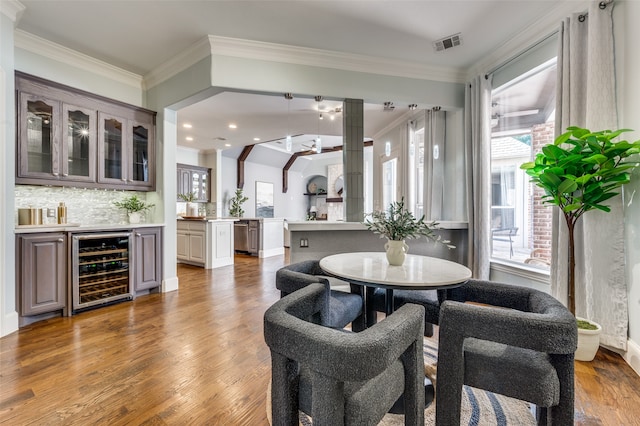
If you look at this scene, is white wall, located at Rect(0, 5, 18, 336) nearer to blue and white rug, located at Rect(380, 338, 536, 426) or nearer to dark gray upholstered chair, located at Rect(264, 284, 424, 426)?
dark gray upholstered chair, located at Rect(264, 284, 424, 426)

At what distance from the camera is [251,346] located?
2.26 m

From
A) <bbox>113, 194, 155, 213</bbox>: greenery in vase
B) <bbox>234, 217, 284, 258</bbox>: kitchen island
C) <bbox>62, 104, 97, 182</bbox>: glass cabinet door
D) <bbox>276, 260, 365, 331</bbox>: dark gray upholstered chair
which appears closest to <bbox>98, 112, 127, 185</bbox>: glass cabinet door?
<bbox>62, 104, 97, 182</bbox>: glass cabinet door

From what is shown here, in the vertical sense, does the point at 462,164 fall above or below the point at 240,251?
above

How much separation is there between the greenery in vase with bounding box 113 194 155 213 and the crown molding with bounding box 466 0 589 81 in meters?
4.67

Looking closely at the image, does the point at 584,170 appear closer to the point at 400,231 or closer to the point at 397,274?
the point at 400,231

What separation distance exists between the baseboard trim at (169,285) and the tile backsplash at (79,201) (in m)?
1.02

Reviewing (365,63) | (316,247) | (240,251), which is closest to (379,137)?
(365,63)

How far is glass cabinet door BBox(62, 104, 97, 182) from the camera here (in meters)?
3.08

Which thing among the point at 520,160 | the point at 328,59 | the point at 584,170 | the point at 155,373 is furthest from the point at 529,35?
the point at 155,373

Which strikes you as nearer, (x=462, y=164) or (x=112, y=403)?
(x=112, y=403)

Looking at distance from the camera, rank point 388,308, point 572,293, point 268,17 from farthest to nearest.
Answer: point 268,17 → point 572,293 → point 388,308

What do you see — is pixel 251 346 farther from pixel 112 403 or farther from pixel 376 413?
A: pixel 376 413

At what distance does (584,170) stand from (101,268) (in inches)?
185

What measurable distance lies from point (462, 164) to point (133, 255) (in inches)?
173
